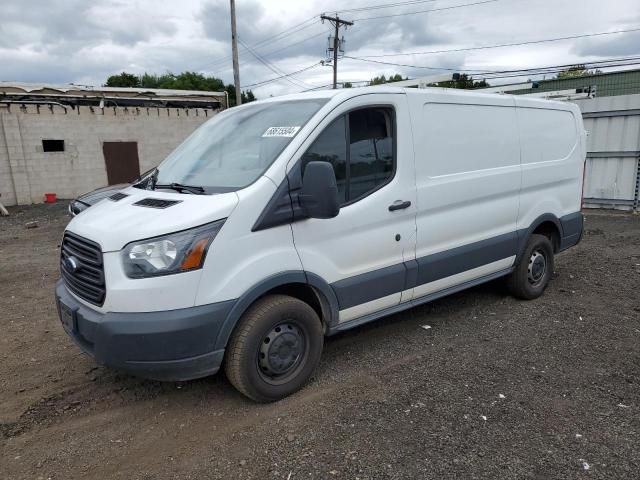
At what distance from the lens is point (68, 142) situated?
16938 mm

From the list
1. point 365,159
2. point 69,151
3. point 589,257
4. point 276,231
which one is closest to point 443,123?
point 365,159

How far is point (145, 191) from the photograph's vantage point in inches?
141

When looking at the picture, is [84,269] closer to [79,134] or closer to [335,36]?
[79,134]

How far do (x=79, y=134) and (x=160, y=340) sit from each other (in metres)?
16.7

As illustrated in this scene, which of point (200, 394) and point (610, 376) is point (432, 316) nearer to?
point (610, 376)

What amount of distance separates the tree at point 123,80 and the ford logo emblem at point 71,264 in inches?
2169

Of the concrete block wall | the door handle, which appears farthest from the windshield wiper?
the concrete block wall

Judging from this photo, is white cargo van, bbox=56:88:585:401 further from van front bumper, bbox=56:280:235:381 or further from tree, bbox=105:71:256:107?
tree, bbox=105:71:256:107

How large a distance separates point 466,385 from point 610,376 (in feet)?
3.65

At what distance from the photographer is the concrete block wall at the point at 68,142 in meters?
16.1

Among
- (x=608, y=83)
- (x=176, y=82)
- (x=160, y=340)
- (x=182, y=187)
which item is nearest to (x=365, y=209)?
(x=182, y=187)

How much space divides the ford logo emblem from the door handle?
2223mm

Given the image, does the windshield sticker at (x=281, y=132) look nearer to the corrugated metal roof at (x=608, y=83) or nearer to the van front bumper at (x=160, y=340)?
the van front bumper at (x=160, y=340)

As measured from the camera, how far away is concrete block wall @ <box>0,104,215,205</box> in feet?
52.8
